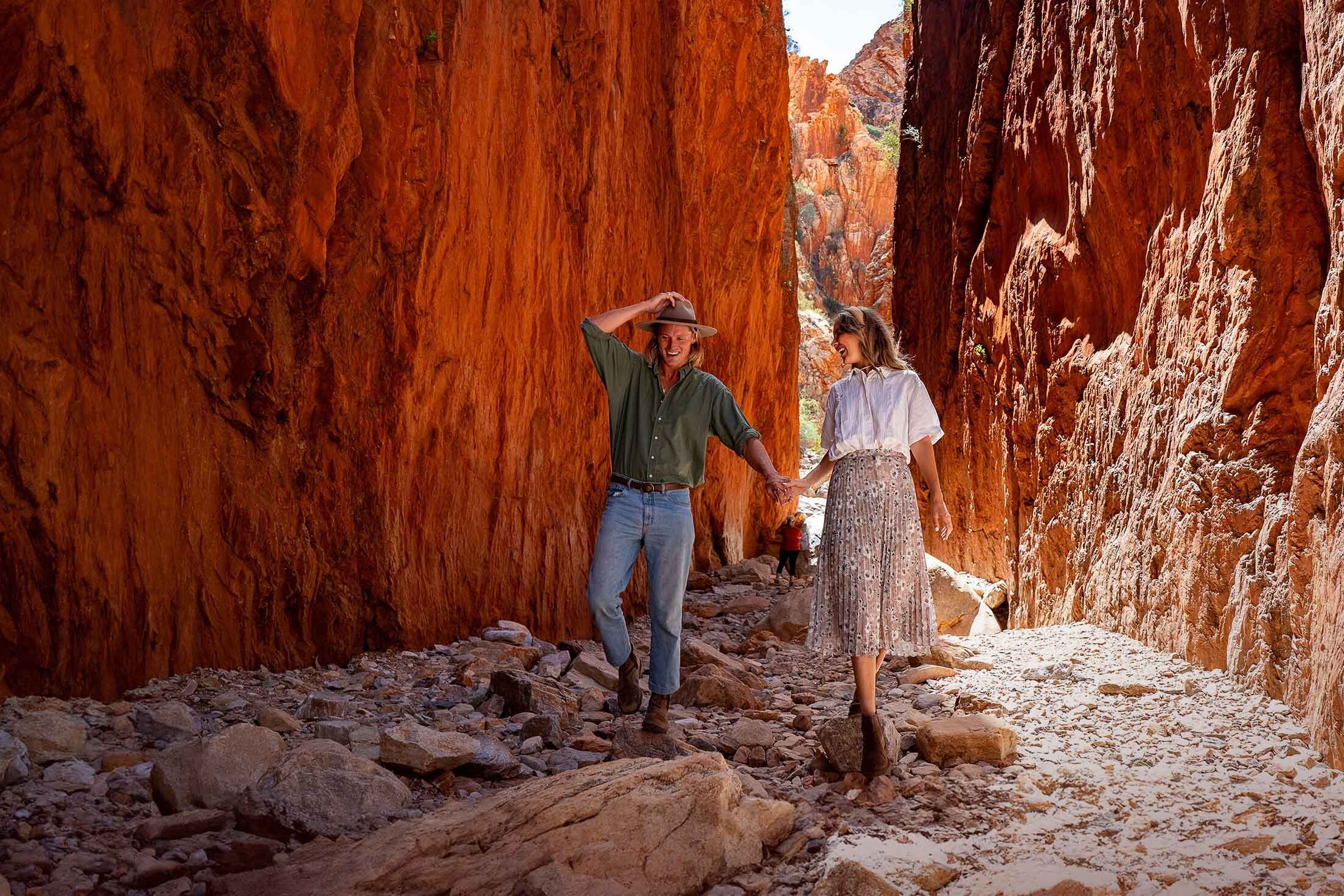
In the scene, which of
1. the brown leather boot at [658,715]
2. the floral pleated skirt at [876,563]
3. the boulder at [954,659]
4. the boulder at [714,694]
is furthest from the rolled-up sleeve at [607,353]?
the boulder at [954,659]

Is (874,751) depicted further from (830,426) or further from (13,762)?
(13,762)

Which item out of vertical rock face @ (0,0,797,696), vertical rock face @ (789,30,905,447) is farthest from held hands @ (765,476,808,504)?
vertical rock face @ (789,30,905,447)

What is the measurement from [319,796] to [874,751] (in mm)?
2165

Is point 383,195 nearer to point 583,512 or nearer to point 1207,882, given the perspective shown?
point 583,512

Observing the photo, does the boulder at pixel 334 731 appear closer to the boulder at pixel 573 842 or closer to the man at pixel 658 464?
the boulder at pixel 573 842

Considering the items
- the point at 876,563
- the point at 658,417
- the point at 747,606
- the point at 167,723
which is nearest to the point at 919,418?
the point at 876,563

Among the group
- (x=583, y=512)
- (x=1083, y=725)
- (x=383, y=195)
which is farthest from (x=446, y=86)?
(x=1083, y=725)

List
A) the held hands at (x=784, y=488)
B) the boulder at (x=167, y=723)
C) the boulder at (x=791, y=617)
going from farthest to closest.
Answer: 1. the boulder at (x=791, y=617)
2. the held hands at (x=784, y=488)
3. the boulder at (x=167, y=723)

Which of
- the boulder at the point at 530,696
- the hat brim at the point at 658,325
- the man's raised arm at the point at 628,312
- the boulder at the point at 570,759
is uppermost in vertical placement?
the man's raised arm at the point at 628,312

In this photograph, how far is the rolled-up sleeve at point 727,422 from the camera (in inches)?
180

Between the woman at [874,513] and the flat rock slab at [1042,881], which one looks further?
the woman at [874,513]

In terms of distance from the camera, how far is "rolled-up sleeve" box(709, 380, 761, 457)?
4.58 meters

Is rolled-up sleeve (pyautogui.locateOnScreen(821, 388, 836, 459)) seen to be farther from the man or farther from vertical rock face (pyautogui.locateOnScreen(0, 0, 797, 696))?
vertical rock face (pyautogui.locateOnScreen(0, 0, 797, 696))

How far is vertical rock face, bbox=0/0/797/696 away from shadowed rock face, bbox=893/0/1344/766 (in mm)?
4317
